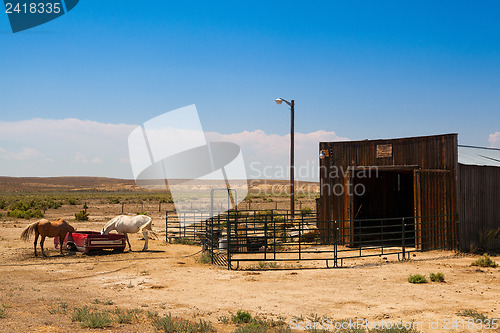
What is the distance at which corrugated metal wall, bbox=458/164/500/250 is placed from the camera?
48.8 feet

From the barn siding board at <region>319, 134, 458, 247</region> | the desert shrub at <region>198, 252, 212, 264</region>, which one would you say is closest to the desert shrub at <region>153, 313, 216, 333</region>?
the desert shrub at <region>198, 252, 212, 264</region>

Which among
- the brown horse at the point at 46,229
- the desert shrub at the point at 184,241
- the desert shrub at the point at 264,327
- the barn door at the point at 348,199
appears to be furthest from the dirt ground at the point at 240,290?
the desert shrub at the point at 184,241

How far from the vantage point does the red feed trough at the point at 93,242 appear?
14797mm

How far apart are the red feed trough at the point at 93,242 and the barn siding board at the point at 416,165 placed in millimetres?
7180

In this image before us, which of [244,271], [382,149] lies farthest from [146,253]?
[382,149]

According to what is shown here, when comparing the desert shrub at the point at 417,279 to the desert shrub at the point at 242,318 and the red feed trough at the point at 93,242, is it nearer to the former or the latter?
the desert shrub at the point at 242,318

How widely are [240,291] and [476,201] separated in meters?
10.5

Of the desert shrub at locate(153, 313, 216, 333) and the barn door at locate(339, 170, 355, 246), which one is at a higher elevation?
the barn door at locate(339, 170, 355, 246)

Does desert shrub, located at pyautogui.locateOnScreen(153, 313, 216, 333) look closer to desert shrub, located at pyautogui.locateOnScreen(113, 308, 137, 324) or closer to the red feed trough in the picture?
desert shrub, located at pyautogui.locateOnScreen(113, 308, 137, 324)

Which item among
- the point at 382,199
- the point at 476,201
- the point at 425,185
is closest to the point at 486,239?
the point at 476,201

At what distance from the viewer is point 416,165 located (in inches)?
611

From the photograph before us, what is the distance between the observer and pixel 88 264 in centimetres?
1302

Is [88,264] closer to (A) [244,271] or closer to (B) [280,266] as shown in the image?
(A) [244,271]

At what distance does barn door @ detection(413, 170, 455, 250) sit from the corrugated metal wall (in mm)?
348
